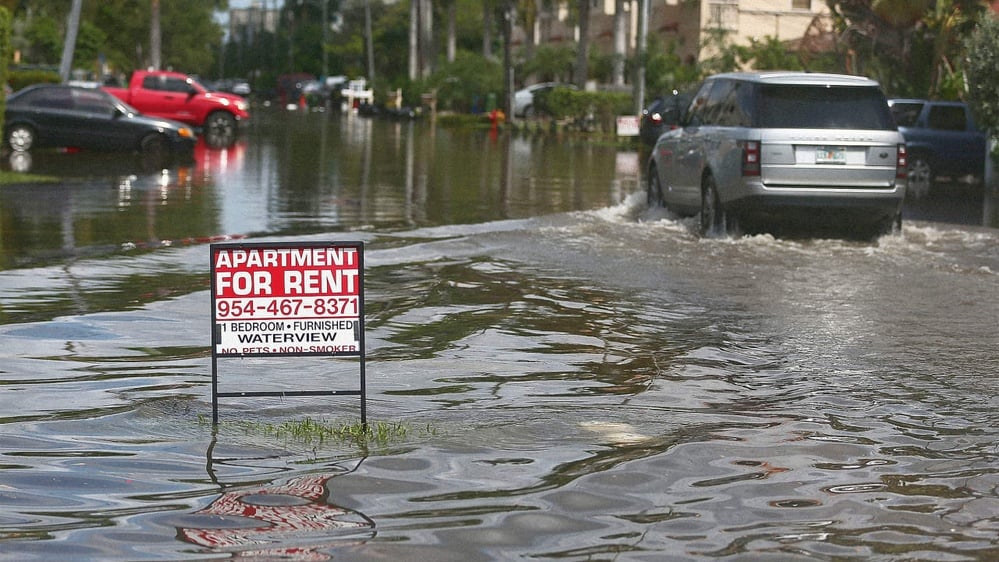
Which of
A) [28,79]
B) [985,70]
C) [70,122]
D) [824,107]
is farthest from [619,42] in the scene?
[824,107]

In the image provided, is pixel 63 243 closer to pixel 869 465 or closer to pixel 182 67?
pixel 869 465

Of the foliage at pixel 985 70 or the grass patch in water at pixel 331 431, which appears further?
the foliage at pixel 985 70

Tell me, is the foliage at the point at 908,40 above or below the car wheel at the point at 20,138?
above

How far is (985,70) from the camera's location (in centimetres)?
2589

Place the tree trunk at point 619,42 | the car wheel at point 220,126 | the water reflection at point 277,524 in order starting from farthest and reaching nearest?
the tree trunk at point 619,42 → the car wheel at point 220,126 → the water reflection at point 277,524

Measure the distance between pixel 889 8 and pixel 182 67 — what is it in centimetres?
8417

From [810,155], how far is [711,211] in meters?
1.39

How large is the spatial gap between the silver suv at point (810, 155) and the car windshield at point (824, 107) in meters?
0.01

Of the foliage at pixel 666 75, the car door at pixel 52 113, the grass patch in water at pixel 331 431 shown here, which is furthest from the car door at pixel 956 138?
the foliage at pixel 666 75

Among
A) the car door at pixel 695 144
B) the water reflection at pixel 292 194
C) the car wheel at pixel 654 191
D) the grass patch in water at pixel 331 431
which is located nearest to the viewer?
the grass patch in water at pixel 331 431

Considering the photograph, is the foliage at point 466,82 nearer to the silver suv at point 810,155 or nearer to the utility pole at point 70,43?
the utility pole at point 70,43

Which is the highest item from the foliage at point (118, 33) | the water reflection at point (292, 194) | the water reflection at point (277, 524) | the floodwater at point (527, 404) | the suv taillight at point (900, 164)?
the foliage at point (118, 33)

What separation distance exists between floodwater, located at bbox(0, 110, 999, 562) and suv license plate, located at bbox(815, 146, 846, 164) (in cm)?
94

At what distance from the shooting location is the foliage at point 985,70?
84.1 ft
